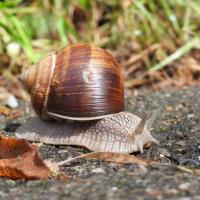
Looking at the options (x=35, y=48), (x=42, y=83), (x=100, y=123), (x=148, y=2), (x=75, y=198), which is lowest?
(x=75, y=198)

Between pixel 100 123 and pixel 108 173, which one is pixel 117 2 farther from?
pixel 108 173

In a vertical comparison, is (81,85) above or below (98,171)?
above

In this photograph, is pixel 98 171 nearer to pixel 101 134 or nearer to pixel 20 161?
pixel 20 161

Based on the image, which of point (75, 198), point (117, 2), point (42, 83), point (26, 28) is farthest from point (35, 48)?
point (75, 198)

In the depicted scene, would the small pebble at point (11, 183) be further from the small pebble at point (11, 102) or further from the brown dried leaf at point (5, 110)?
the small pebble at point (11, 102)

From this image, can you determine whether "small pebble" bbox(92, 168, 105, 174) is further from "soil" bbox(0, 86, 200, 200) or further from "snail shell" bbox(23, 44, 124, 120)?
"snail shell" bbox(23, 44, 124, 120)

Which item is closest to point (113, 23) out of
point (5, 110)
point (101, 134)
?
A: point (5, 110)

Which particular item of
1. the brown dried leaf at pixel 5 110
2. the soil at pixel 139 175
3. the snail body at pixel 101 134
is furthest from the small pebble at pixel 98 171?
the brown dried leaf at pixel 5 110
